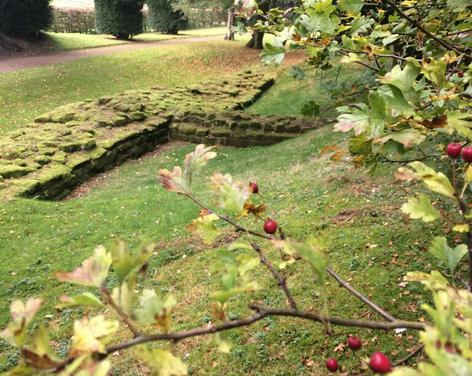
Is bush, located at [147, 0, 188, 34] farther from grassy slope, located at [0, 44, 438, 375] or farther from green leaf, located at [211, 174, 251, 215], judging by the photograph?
green leaf, located at [211, 174, 251, 215]

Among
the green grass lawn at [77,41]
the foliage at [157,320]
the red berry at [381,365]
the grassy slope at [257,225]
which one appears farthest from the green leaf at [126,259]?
the green grass lawn at [77,41]

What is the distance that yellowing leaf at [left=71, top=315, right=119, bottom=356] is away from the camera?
934mm

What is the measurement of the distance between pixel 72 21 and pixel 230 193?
35.2m

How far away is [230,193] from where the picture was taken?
1.30m

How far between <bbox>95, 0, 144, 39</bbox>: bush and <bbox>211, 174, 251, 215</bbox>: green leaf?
29368 millimetres

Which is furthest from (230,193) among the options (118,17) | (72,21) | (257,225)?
(72,21)

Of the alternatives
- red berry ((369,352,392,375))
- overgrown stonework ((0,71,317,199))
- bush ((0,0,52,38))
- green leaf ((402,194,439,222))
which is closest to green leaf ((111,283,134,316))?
red berry ((369,352,392,375))

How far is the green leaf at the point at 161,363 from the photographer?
96cm

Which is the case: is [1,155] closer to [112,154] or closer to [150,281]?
[112,154]

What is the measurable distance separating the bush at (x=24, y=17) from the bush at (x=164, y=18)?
1051 cm

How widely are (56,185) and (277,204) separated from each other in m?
4.51

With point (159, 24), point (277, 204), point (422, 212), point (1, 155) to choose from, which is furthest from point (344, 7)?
point (159, 24)

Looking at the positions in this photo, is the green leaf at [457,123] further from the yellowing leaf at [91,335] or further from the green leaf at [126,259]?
the yellowing leaf at [91,335]

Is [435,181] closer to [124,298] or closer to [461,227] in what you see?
[461,227]
